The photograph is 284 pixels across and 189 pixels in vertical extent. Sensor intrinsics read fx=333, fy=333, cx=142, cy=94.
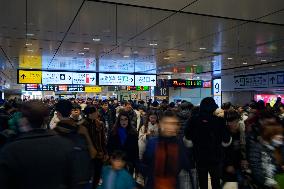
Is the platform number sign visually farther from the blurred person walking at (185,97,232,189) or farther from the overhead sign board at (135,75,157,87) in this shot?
the blurred person walking at (185,97,232,189)

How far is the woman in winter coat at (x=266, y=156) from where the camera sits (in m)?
3.48

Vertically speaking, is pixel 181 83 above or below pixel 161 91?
above

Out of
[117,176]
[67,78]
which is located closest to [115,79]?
[67,78]

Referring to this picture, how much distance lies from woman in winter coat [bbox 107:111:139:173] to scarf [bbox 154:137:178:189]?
67.3 inches

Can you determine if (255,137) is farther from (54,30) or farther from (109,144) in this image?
(54,30)

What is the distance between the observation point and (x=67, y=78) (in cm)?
1694

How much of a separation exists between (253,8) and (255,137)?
14.1ft

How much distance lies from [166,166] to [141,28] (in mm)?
6379

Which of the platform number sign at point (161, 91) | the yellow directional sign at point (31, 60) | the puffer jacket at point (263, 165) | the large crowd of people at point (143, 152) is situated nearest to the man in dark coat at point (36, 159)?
the large crowd of people at point (143, 152)

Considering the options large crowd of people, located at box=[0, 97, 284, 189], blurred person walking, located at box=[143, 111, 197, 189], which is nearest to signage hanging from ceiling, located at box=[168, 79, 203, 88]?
large crowd of people, located at box=[0, 97, 284, 189]

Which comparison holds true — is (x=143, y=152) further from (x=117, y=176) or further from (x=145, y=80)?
(x=145, y=80)

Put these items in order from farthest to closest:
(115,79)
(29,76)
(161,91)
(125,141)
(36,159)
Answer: (161,91)
(115,79)
(29,76)
(125,141)
(36,159)

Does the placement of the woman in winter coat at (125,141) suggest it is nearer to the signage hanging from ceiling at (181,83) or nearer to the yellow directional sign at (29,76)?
the yellow directional sign at (29,76)

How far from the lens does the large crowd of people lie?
83.9 inches
